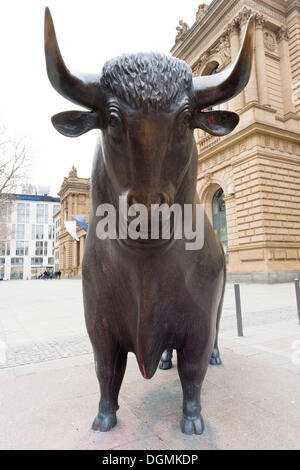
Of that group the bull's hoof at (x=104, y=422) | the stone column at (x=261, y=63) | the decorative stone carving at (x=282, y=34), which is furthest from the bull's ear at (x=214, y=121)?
the decorative stone carving at (x=282, y=34)

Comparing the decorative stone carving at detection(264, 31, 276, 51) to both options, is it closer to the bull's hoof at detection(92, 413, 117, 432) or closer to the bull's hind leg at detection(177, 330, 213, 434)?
the bull's hind leg at detection(177, 330, 213, 434)

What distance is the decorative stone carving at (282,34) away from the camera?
1927 centimetres

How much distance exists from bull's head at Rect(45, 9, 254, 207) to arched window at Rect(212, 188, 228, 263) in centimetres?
1760

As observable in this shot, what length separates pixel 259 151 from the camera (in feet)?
51.8

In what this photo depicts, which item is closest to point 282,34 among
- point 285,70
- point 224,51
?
point 285,70

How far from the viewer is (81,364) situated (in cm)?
316

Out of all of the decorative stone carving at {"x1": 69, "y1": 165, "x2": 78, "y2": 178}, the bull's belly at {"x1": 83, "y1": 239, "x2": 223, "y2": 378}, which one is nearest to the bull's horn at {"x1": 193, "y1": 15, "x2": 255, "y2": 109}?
the bull's belly at {"x1": 83, "y1": 239, "x2": 223, "y2": 378}

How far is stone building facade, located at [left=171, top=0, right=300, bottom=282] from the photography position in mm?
15617

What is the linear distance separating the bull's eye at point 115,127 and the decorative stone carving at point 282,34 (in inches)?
948

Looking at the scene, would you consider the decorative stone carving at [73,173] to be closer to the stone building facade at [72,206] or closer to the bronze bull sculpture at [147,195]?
the stone building facade at [72,206]

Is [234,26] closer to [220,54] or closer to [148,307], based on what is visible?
[220,54]

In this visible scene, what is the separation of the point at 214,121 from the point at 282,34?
23735 millimetres
